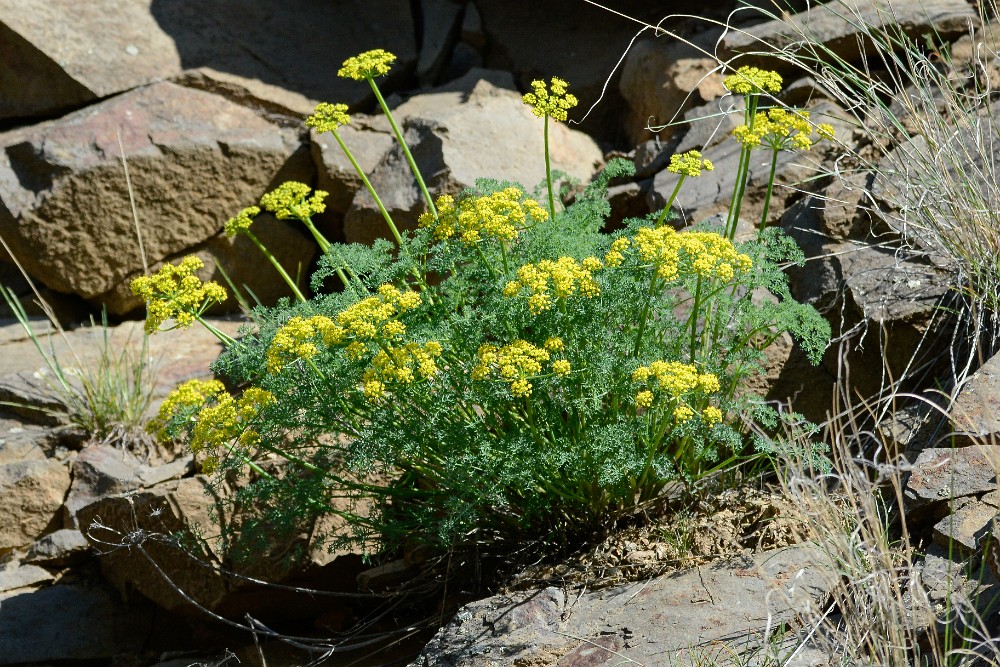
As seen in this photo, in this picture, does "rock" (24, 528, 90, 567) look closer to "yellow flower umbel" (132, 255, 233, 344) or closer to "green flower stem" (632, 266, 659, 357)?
"yellow flower umbel" (132, 255, 233, 344)

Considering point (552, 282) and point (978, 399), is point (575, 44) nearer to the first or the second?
point (552, 282)

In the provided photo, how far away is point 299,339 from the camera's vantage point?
3373 millimetres

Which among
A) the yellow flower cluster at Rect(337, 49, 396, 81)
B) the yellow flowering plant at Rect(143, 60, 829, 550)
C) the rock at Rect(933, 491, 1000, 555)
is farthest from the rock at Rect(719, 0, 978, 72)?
the rock at Rect(933, 491, 1000, 555)

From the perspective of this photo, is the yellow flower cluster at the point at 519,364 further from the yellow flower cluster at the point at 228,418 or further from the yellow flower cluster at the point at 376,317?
the yellow flower cluster at the point at 228,418

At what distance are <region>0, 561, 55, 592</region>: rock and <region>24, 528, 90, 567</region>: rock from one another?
0.15 ft

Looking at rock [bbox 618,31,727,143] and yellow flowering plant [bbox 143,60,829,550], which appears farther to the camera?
rock [bbox 618,31,727,143]

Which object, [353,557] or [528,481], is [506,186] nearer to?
[528,481]

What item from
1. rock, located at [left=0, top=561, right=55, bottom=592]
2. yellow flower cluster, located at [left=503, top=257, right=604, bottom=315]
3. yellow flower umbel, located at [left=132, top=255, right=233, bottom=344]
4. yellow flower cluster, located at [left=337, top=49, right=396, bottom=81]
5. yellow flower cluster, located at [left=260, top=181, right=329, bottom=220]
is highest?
yellow flower cluster, located at [left=337, top=49, right=396, bottom=81]

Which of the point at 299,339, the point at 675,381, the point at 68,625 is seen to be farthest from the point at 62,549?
the point at 675,381

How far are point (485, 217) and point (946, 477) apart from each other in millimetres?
1698

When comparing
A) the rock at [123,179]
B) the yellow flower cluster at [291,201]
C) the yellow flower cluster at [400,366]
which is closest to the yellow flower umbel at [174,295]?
the yellow flower cluster at [291,201]

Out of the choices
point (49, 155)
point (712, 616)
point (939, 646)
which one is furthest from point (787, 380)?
point (49, 155)

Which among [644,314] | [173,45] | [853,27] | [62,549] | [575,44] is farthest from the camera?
[575,44]

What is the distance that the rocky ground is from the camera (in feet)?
11.5
